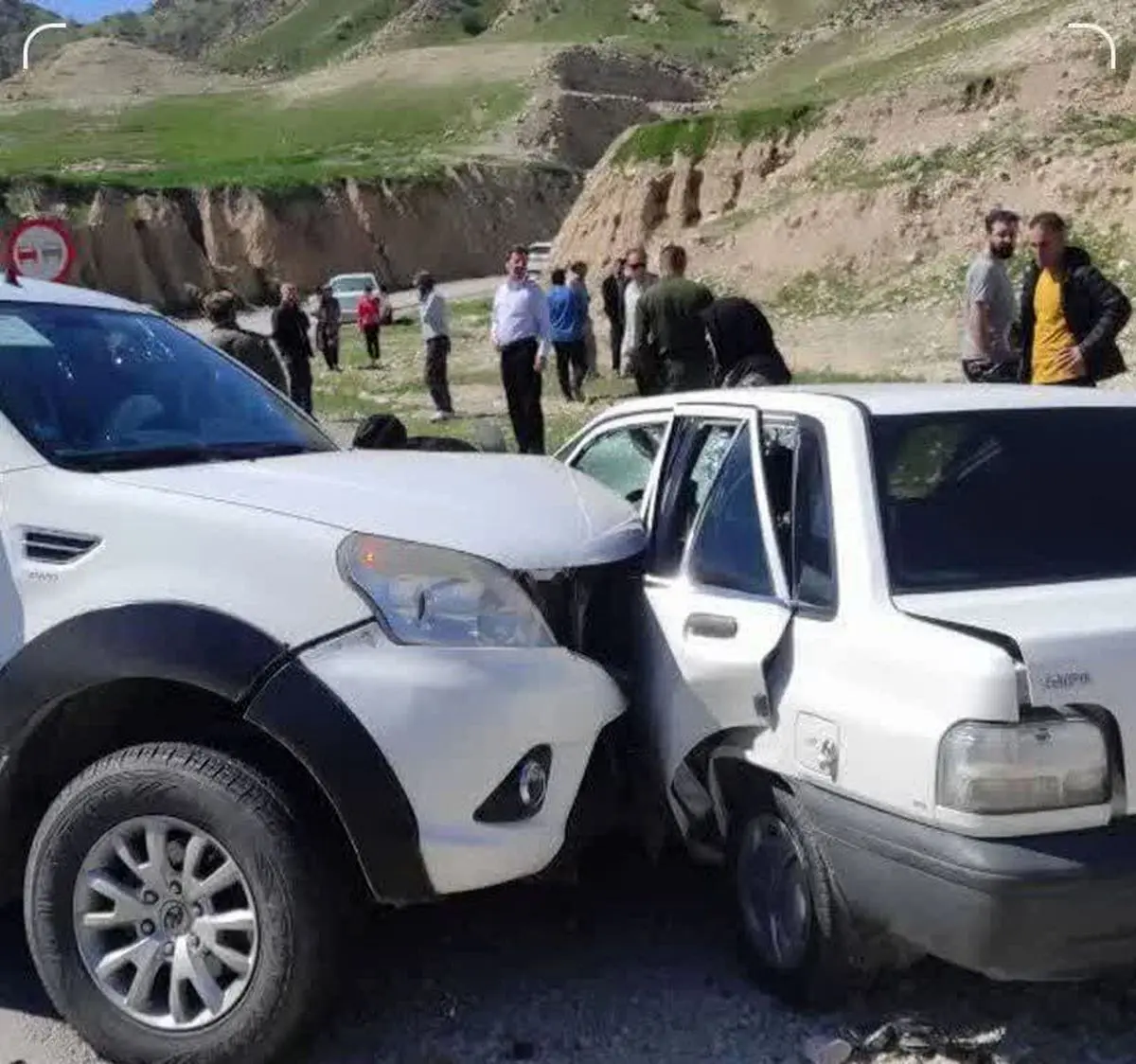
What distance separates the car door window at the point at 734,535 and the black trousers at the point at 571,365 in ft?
47.0

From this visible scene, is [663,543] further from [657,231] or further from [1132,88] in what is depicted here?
[657,231]

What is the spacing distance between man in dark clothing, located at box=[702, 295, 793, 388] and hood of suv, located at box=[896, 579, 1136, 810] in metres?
4.55

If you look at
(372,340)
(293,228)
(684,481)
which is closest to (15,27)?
(293,228)

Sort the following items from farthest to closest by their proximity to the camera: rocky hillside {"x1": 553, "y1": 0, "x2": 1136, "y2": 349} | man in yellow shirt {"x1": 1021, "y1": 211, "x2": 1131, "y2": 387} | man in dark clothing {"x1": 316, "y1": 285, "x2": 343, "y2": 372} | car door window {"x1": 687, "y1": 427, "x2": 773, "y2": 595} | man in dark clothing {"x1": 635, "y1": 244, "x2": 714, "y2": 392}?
1. man in dark clothing {"x1": 316, "y1": 285, "x2": 343, "y2": 372}
2. rocky hillside {"x1": 553, "y1": 0, "x2": 1136, "y2": 349}
3. man in dark clothing {"x1": 635, "y1": 244, "x2": 714, "y2": 392}
4. man in yellow shirt {"x1": 1021, "y1": 211, "x2": 1131, "y2": 387}
5. car door window {"x1": 687, "y1": 427, "x2": 773, "y2": 595}

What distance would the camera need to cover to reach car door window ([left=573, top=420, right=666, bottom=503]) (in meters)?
5.37

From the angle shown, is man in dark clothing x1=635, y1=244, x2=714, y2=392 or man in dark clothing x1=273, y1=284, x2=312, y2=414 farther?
man in dark clothing x1=273, y1=284, x2=312, y2=414

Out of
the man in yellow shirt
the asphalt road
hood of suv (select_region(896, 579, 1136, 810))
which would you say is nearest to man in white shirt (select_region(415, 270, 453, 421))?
the man in yellow shirt

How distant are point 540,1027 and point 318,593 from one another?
1.23 meters

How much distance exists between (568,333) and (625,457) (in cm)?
1301

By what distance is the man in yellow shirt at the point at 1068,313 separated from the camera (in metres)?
7.86

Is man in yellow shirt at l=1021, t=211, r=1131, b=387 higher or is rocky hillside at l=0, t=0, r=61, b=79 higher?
rocky hillside at l=0, t=0, r=61, b=79

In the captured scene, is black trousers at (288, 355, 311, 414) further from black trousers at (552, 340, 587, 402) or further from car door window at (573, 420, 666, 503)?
car door window at (573, 420, 666, 503)

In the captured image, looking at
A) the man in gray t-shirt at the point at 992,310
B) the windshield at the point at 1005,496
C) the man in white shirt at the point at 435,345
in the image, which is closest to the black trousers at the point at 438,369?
the man in white shirt at the point at 435,345

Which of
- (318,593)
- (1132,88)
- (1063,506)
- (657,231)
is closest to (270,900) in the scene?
(318,593)
